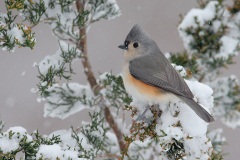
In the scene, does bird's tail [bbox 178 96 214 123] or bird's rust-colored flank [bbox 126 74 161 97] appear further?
bird's rust-colored flank [bbox 126 74 161 97]

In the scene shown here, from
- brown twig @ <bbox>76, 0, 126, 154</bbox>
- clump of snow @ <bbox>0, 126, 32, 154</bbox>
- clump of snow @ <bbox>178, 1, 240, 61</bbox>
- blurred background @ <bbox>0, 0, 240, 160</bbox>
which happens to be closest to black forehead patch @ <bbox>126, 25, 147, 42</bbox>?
brown twig @ <bbox>76, 0, 126, 154</bbox>

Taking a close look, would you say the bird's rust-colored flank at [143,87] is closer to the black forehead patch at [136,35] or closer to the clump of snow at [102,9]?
the black forehead patch at [136,35]

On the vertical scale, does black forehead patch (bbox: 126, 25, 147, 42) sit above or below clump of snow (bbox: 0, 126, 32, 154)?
above

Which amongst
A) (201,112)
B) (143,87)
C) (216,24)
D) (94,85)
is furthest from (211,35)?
(201,112)

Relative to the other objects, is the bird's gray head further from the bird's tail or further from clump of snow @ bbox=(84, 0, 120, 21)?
the bird's tail

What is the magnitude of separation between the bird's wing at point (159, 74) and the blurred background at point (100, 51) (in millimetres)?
4395

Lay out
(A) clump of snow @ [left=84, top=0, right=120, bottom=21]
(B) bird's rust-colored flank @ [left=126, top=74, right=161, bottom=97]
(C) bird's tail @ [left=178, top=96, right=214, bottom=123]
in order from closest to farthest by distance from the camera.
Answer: (C) bird's tail @ [left=178, top=96, right=214, bottom=123]
(B) bird's rust-colored flank @ [left=126, top=74, right=161, bottom=97]
(A) clump of snow @ [left=84, top=0, right=120, bottom=21]

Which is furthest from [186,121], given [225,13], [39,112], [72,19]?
[39,112]

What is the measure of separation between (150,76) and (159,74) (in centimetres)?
7

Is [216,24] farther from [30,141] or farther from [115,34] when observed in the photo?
[115,34]

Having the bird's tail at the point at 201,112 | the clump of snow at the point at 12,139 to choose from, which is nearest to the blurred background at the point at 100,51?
the bird's tail at the point at 201,112

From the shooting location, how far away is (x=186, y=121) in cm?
239

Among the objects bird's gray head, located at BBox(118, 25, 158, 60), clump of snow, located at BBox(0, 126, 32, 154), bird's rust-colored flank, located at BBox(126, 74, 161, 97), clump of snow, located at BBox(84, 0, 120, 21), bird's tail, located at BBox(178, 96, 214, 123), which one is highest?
clump of snow, located at BBox(84, 0, 120, 21)

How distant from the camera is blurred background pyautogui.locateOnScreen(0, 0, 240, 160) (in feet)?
24.7
